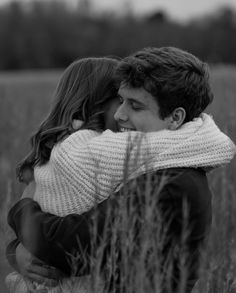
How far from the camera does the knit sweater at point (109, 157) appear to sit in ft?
7.72

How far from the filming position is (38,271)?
2568 millimetres

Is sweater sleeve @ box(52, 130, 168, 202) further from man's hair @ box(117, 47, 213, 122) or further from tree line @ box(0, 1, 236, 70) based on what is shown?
tree line @ box(0, 1, 236, 70)

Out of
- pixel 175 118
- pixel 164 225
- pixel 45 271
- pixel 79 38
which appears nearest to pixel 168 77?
pixel 175 118

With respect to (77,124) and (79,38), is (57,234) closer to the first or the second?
(77,124)

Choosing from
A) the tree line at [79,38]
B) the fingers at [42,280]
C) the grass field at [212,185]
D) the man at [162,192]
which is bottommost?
the tree line at [79,38]

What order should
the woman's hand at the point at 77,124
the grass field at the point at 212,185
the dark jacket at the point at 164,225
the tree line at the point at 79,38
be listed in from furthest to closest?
1. the tree line at the point at 79,38
2. the woman's hand at the point at 77,124
3. the grass field at the point at 212,185
4. the dark jacket at the point at 164,225

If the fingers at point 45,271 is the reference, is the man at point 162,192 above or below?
above

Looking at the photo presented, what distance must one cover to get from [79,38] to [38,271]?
2238 inches

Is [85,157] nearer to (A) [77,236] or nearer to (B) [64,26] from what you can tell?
(A) [77,236]

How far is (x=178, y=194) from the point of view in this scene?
7.54 ft

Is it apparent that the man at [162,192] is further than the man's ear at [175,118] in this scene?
No

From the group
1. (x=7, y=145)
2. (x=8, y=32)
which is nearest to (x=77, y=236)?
(x=7, y=145)

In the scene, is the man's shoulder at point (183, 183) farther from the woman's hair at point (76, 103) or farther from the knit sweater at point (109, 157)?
the woman's hair at point (76, 103)

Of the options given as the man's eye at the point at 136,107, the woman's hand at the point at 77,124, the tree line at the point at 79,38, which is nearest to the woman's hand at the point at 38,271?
the woman's hand at the point at 77,124
